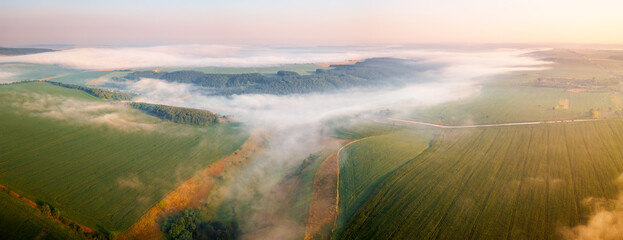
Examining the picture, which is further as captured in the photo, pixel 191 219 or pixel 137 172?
pixel 137 172

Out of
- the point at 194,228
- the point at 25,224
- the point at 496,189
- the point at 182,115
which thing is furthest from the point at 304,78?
the point at 25,224

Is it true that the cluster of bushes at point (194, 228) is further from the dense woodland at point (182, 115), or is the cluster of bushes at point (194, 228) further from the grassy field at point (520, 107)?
the grassy field at point (520, 107)

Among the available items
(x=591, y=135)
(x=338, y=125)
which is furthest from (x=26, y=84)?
(x=591, y=135)

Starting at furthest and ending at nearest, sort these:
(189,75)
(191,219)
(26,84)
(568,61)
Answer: (189,75) → (568,61) → (26,84) → (191,219)

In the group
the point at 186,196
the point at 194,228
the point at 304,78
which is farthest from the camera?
the point at 304,78

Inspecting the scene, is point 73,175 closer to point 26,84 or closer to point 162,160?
point 162,160

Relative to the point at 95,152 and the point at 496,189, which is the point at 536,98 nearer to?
the point at 496,189

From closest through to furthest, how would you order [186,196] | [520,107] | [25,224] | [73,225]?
[25,224] → [73,225] → [186,196] → [520,107]
